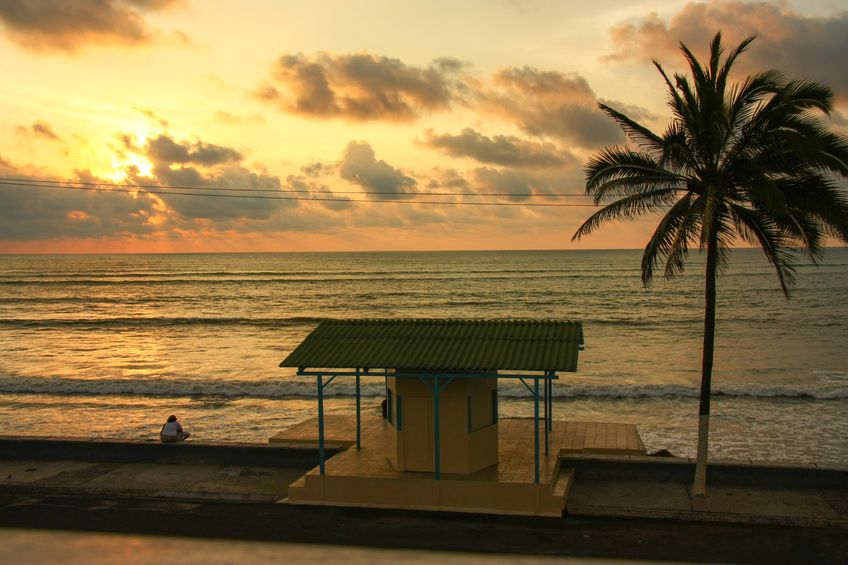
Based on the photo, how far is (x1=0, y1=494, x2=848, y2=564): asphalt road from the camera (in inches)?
440

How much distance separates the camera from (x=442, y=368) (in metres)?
13.4

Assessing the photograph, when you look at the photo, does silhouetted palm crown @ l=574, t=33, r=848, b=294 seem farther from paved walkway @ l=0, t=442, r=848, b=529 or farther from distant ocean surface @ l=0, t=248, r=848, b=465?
distant ocean surface @ l=0, t=248, r=848, b=465

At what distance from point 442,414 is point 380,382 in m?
20.8

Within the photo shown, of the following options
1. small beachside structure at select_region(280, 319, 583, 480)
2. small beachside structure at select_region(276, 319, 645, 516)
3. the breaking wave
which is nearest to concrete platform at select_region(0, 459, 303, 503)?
small beachside structure at select_region(276, 319, 645, 516)

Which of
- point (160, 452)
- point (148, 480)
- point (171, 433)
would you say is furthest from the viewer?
point (171, 433)

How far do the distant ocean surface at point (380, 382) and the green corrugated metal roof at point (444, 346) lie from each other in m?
10.8

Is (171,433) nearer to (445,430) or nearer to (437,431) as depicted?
(445,430)

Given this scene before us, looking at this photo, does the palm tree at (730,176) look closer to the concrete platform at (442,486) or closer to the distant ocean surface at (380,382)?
the concrete platform at (442,486)

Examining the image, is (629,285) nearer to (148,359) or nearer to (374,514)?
(148,359)

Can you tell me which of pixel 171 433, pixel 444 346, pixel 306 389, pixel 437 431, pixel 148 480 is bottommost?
pixel 306 389

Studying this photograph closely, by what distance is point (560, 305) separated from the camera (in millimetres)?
84875

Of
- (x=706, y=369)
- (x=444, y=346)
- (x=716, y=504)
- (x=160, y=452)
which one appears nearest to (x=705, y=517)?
(x=716, y=504)

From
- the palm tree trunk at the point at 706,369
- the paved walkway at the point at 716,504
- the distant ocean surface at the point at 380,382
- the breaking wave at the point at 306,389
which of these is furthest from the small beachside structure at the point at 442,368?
the breaking wave at the point at 306,389

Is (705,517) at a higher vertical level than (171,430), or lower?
lower
